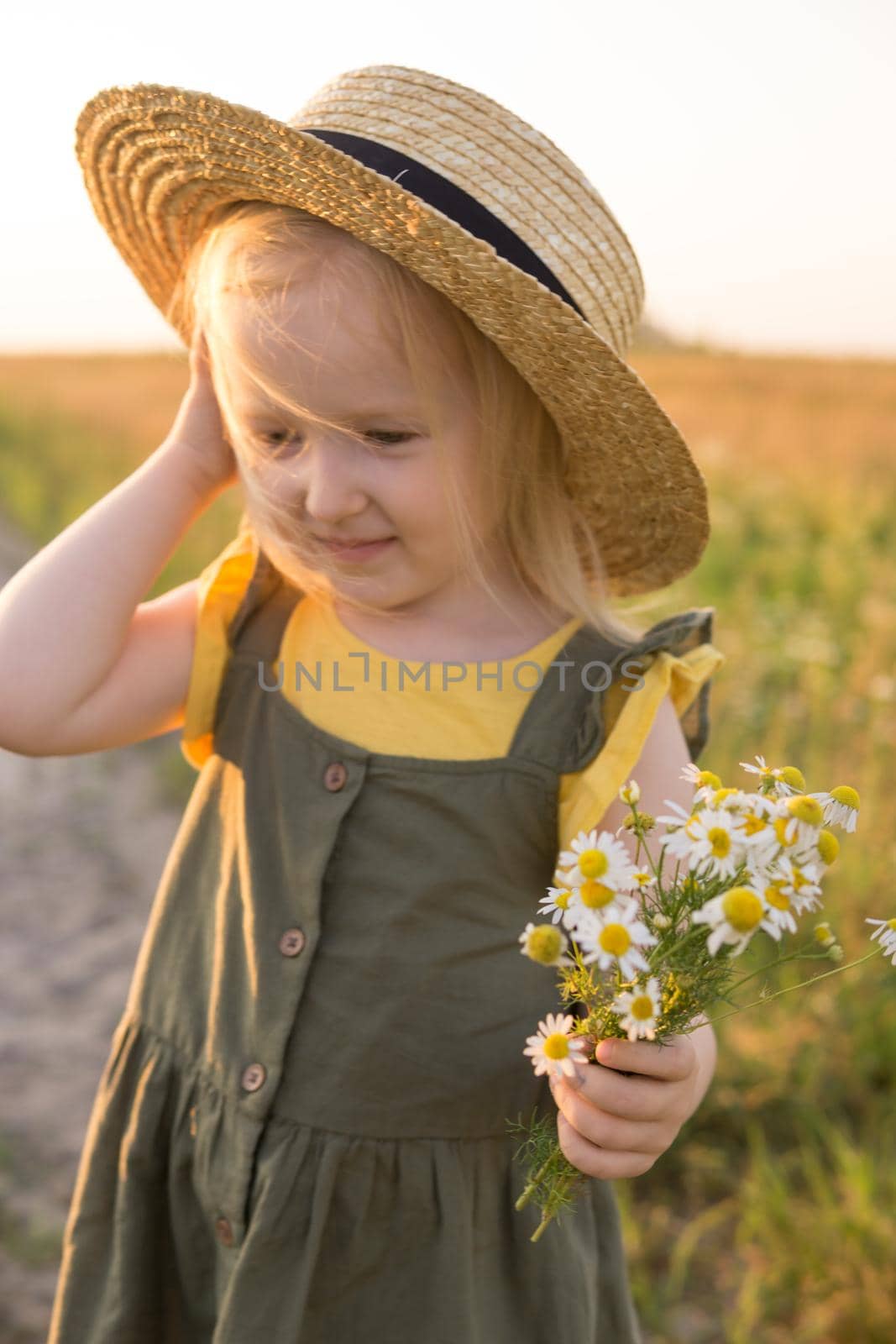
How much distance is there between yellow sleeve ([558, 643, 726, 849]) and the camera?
5.07 ft

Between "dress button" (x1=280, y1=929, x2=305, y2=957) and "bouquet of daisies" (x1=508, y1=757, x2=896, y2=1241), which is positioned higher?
"bouquet of daisies" (x1=508, y1=757, x2=896, y2=1241)

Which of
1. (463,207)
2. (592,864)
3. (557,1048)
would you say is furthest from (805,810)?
(463,207)

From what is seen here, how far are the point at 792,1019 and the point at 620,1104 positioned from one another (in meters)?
1.91

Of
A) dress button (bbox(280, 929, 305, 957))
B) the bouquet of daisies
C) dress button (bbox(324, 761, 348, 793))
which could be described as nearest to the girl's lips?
dress button (bbox(324, 761, 348, 793))

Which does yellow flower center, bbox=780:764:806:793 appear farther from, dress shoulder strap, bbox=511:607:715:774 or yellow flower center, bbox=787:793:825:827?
dress shoulder strap, bbox=511:607:715:774

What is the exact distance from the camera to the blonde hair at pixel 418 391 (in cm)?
152

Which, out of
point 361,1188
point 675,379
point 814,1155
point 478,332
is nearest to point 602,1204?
point 361,1188

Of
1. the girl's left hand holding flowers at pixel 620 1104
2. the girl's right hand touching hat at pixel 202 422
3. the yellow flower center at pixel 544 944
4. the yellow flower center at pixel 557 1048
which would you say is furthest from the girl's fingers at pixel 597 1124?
the girl's right hand touching hat at pixel 202 422

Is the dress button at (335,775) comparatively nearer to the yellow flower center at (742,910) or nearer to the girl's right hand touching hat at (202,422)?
the girl's right hand touching hat at (202,422)

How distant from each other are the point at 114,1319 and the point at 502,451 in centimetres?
137

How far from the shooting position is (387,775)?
5.40 feet

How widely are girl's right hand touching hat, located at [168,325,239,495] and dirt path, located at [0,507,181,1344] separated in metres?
1.82

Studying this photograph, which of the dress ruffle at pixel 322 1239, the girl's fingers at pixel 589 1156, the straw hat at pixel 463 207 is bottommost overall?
the dress ruffle at pixel 322 1239

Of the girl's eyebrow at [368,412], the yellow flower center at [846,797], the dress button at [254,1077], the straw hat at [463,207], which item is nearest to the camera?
the yellow flower center at [846,797]
